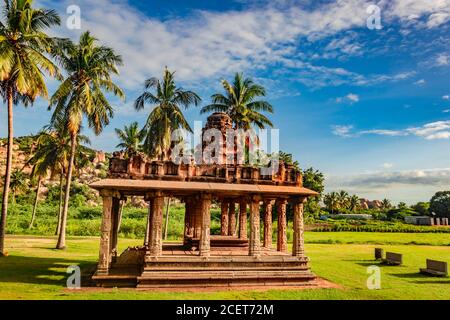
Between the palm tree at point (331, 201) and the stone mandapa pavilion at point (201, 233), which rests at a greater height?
the palm tree at point (331, 201)

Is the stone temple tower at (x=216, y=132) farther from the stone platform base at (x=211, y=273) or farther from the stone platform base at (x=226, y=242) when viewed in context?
the stone platform base at (x=211, y=273)

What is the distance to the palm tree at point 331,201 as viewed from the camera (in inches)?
4242

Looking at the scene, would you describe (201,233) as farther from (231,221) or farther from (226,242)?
(231,221)

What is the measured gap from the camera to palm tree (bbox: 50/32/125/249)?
919 inches

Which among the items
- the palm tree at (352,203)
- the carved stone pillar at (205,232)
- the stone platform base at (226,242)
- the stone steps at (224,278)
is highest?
the palm tree at (352,203)

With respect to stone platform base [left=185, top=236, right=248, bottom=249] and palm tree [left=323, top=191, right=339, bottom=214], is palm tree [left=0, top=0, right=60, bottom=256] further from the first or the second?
palm tree [left=323, top=191, right=339, bottom=214]

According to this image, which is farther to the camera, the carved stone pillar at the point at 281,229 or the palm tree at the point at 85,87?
the palm tree at the point at 85,87

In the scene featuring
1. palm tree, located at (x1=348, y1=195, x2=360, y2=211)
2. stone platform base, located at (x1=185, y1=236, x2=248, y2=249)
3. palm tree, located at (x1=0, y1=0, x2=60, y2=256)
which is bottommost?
stone platform base, located at (x1=185, y1=236, x2=248, y2=249)

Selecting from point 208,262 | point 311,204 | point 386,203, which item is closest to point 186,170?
point 208,262

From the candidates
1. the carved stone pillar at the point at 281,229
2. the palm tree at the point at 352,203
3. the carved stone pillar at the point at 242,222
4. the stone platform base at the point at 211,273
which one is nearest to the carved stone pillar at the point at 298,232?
the stone platform base at the point at 211,273

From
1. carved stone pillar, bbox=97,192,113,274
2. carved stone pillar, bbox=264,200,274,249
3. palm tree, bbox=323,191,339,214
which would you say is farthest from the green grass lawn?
palm tree, bbox=323,191,339,214

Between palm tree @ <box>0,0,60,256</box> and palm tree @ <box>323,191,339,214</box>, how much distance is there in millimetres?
98525

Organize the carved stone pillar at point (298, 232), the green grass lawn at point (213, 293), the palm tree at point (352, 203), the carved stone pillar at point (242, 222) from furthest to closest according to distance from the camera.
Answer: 1. the palm tree at point (352, 203)
2. the carved stone pillar at point (242, 222)
3. the carved stone pillar at point (298, 232)
4. the green grass lawn at point (213, 293)

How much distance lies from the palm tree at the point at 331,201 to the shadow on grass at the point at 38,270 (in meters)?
97.6
